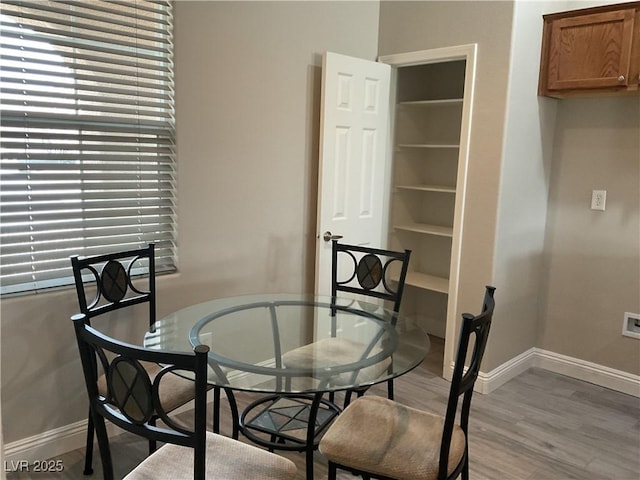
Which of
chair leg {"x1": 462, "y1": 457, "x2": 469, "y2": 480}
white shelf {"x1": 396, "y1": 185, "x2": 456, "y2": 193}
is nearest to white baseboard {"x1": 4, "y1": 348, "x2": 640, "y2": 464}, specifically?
white shelf {"x1": 396, "y1": 185, "x2": 456, "y2": 193}

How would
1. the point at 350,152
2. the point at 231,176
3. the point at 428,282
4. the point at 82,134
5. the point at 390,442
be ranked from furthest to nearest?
1. the point at 428,282
2. the point at 350,152
3. the point at 231,176
4. the point at 82,134
5. the point at 390,442

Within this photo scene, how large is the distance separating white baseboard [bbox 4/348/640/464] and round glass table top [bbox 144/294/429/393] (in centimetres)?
79

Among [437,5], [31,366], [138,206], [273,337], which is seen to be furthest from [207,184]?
[437,5]

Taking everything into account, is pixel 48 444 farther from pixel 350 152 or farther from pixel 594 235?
pixel 594 235

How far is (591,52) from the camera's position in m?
3.04

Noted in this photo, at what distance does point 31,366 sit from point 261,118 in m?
1.74

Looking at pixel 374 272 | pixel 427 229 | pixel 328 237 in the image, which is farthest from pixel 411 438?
pixel 427 229

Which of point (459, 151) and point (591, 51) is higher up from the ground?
point (591, 51)

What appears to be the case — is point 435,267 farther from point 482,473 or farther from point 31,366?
point 31,366

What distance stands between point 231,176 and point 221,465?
1.70 m

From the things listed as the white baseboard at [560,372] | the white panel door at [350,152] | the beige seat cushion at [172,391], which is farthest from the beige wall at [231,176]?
the white baseboard at [560,372]

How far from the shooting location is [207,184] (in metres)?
2.85

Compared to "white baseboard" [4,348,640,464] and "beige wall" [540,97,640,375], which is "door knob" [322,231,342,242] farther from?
"beige wall" [540,97,640,375]

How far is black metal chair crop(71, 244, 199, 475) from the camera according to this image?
221 centimetres
